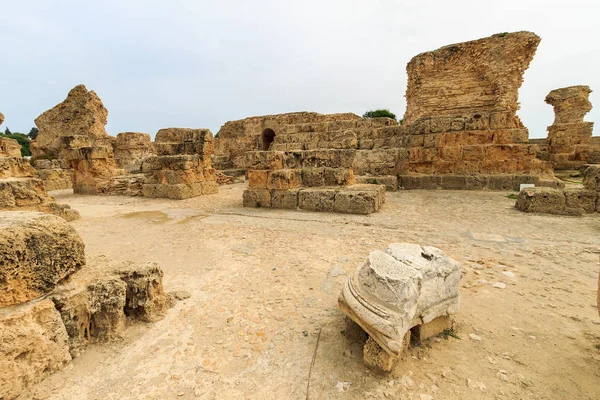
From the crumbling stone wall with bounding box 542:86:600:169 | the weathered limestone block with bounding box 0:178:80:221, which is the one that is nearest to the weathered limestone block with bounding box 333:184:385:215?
the weathered limestone block with bounding box 0:178:80:221

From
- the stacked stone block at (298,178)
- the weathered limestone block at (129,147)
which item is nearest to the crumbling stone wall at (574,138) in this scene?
the stacked stone block at (298,178)

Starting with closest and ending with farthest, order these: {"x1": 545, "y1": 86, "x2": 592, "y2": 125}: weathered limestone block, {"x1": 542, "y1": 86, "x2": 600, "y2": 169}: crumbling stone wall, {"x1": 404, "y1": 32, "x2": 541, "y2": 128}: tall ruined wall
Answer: {"x1": 542, "y1": 86, "x2": 600, "y2": 169}: crumbling stone wall → {"x1": 404, "y1": 32, "x2": 541, "y2": 128}: tall ruined wall → {"x1": 545, "y1": 86, "x2": 592, "y2": 125}: weathered limestone block

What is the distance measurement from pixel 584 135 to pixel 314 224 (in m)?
13.1

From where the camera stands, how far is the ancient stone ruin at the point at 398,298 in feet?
4.99

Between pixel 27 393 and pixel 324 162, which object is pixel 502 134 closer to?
pixel 324 162

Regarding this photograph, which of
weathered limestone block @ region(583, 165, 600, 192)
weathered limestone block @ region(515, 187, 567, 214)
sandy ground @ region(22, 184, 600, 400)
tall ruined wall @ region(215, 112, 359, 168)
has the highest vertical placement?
tall ruined wall @ region(215, 112, 359, 168)

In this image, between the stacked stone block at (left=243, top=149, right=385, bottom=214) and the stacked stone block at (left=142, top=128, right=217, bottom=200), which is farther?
the stacked stone block at (left=142, top=128, right=217, bottom=200)

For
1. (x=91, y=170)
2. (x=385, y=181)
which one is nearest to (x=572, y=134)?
(x=385, y=181)

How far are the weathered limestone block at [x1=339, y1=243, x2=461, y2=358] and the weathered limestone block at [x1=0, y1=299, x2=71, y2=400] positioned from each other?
1714 mm

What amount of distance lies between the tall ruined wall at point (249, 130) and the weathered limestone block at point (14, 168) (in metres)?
9.46

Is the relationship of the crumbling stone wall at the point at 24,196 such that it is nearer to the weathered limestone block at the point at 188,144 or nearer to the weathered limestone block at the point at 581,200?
the weathered limestone block at the point at 188,144

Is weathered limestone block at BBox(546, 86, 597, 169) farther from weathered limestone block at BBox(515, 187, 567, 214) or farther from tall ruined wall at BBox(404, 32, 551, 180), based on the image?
weathered limestone block at BBox(515, 187, 567, 214)

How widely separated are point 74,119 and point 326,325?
19.1 meters

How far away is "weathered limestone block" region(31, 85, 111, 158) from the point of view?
15.2 m
